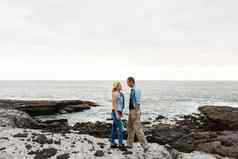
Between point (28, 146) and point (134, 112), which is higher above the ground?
point (134, 112)

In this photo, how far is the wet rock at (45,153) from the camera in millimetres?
14871

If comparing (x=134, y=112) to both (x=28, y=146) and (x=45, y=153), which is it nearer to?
(x=45, y=153)

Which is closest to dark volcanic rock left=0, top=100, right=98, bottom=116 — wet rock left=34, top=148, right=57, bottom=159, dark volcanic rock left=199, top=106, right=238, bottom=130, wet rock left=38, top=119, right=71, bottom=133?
wet rock left=38, top=119, right=71, bottom=133

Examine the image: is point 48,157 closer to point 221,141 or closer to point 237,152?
point 237,152

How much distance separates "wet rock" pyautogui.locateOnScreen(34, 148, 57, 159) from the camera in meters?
14.9

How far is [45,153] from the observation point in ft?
49.6

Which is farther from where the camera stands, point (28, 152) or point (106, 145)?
point (106, 145)

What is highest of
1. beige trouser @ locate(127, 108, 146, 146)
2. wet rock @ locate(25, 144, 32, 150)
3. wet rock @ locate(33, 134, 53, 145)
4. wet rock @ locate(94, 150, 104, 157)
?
beige trouser @ locate(127, 108, 146, 146)

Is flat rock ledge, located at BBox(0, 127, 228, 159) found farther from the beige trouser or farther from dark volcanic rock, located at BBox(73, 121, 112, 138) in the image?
dark volcanic rock, located at BBox(73, 121, 112, 138)

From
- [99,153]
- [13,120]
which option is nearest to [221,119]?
[13,120]

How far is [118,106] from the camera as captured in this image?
14672mm

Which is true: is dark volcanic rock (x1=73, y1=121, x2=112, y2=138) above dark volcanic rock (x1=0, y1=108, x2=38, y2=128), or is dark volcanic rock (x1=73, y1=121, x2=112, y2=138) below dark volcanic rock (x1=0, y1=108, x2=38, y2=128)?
below

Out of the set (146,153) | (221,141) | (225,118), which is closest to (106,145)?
(146,153)

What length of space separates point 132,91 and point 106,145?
3527 mm
